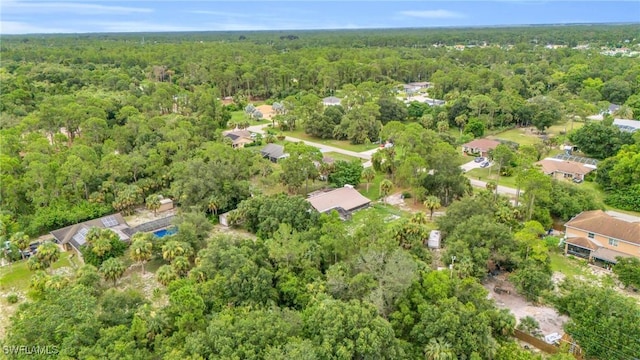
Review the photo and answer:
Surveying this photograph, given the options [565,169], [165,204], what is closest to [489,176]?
[565,169]

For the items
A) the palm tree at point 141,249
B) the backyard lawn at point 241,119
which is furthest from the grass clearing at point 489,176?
the backyard lawn at point 241,119

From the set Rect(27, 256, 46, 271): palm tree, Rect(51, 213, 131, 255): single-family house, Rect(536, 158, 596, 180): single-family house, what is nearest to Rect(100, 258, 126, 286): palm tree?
Rect(27, 256, 46, 271): palm tree

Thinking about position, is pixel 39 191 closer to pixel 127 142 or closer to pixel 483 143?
pixel 127 142

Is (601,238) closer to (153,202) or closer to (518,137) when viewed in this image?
(153,202)

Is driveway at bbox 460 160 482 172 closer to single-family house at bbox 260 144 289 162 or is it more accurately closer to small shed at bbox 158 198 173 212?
single-family house at bbox 260 144 289 162

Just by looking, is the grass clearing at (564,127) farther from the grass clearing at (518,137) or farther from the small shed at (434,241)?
the small shed at (434,241)

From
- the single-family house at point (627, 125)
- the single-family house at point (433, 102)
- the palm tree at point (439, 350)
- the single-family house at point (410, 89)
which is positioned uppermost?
the single-family house at point (410, 89)

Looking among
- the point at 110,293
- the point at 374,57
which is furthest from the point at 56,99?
the point at 374,57
